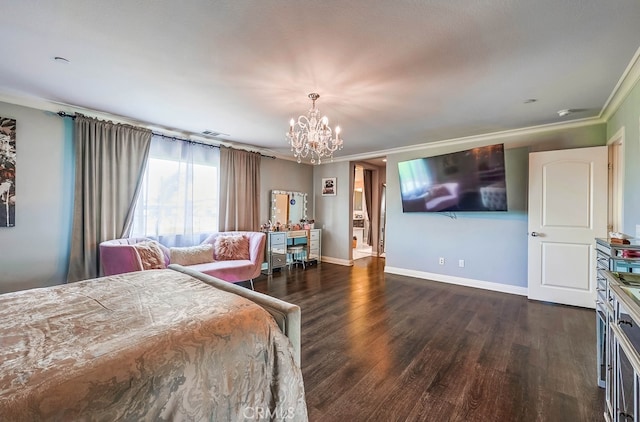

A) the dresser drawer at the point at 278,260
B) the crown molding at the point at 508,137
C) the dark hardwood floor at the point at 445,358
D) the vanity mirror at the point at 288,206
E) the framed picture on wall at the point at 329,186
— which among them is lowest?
the dark hardwood floor at the point at 445,358

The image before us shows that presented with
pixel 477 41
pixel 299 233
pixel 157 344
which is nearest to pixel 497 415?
pixel 157 344

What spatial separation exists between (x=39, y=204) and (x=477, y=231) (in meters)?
5.87

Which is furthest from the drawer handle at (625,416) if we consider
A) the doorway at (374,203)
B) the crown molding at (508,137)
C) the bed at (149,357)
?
the doorway at (374,203)

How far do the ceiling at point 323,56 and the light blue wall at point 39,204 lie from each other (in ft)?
1.10

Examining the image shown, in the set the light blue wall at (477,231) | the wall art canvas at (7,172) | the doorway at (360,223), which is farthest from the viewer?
the doorway at (360,223)

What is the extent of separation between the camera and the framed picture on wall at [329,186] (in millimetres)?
6250

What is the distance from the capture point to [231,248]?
4.29m

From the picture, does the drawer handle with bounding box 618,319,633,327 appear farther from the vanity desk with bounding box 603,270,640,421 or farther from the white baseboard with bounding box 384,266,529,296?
the white baseboard with bounding box 384,266,529,296

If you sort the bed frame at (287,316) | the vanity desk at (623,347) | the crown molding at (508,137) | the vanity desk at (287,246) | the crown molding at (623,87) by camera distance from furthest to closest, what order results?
the vanity desk at (287,246) < the crown molding at (508,137) < the crown molding at (623,87) < the bed frame at (287,316) < the vanity desk at (623,347)

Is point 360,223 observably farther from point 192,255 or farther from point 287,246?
point 192,255

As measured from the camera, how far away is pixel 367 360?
2.22 meters

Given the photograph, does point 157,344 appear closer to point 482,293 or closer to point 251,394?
point 251,394

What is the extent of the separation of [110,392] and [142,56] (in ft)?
7.56

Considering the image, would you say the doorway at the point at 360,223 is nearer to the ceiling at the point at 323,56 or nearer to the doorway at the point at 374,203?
the doorway at the point at 374,203
